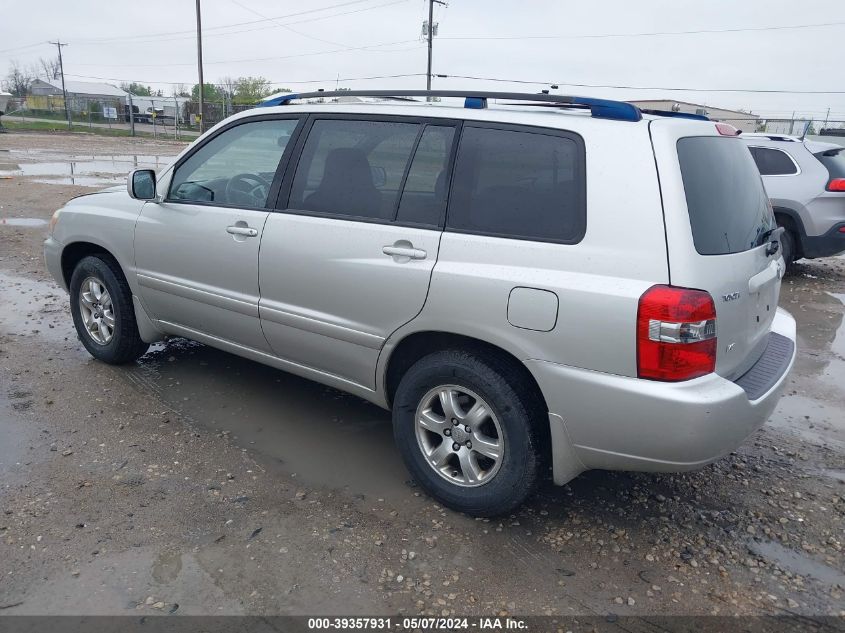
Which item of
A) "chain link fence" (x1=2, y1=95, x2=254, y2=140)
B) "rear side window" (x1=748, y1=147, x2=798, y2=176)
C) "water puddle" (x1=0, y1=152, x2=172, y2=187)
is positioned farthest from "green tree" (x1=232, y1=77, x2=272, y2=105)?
"rear side window" (x1=748, y1=147, x2=798, y2=176)

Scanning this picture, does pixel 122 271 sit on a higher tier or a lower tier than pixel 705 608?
higher

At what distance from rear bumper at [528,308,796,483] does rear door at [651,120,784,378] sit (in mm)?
186

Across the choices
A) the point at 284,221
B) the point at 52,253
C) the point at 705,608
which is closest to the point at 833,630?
→ the point at 705,608

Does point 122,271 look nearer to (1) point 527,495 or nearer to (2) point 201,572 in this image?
(2) point 201,572

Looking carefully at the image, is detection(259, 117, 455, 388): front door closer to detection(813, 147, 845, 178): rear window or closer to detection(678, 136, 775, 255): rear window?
detection(678, 136, 775, 255): rear window

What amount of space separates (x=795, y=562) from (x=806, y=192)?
269 inches

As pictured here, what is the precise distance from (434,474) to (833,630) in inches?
67.9

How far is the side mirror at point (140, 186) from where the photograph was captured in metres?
4.40

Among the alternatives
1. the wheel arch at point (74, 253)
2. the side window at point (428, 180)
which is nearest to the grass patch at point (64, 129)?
the wheel arch at point (74, 253)

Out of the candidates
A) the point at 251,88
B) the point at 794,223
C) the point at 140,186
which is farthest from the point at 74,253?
the point at 251,88

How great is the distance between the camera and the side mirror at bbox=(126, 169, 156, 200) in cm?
440

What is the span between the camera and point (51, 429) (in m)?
3.98

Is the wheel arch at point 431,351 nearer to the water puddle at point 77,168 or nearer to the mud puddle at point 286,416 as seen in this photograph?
the mud puddle at point 286,416

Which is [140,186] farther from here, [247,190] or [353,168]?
[353,168]
